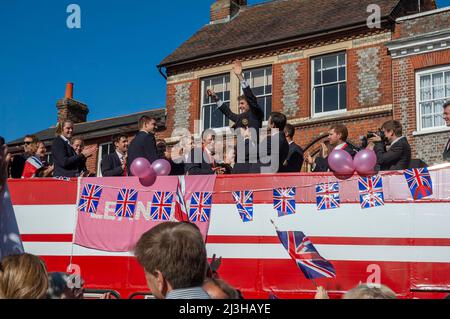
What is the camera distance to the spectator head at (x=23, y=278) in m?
2.78

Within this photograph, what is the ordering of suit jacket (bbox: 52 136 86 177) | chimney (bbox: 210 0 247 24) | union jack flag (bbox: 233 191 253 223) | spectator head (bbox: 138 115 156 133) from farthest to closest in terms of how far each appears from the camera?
chimney (bbox: 210 0 247 24) < suit jacket (bbox: 52 136 86 177) < spectator head (bbox: 138 115 156 133) < union jack flag (bbox: 233 191 253 223)

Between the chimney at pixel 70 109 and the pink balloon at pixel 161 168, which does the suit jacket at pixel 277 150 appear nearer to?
the pink balloon at pixel 161 168

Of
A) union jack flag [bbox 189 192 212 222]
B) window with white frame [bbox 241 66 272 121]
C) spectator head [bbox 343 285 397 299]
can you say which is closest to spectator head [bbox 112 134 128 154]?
union jack flag [bbox 189 192 212 222]

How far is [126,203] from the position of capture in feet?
23.8

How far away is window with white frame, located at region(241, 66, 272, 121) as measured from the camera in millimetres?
19344

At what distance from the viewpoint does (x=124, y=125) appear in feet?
78.1

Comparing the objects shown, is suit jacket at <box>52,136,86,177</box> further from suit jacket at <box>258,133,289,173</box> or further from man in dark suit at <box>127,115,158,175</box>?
suit jacket at <box>258,133,289,173</box>

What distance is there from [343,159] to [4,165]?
164 inches

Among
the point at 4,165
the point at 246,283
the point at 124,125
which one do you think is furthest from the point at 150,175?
the point at 124,125

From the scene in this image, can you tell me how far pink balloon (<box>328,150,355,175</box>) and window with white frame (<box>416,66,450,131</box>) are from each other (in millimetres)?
10269

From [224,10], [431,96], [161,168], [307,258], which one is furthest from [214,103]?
[307,258]

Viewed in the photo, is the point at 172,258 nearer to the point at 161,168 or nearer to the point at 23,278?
the point at 23,278

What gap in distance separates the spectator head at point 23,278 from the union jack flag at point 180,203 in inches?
161

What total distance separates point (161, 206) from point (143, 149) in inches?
50.1
